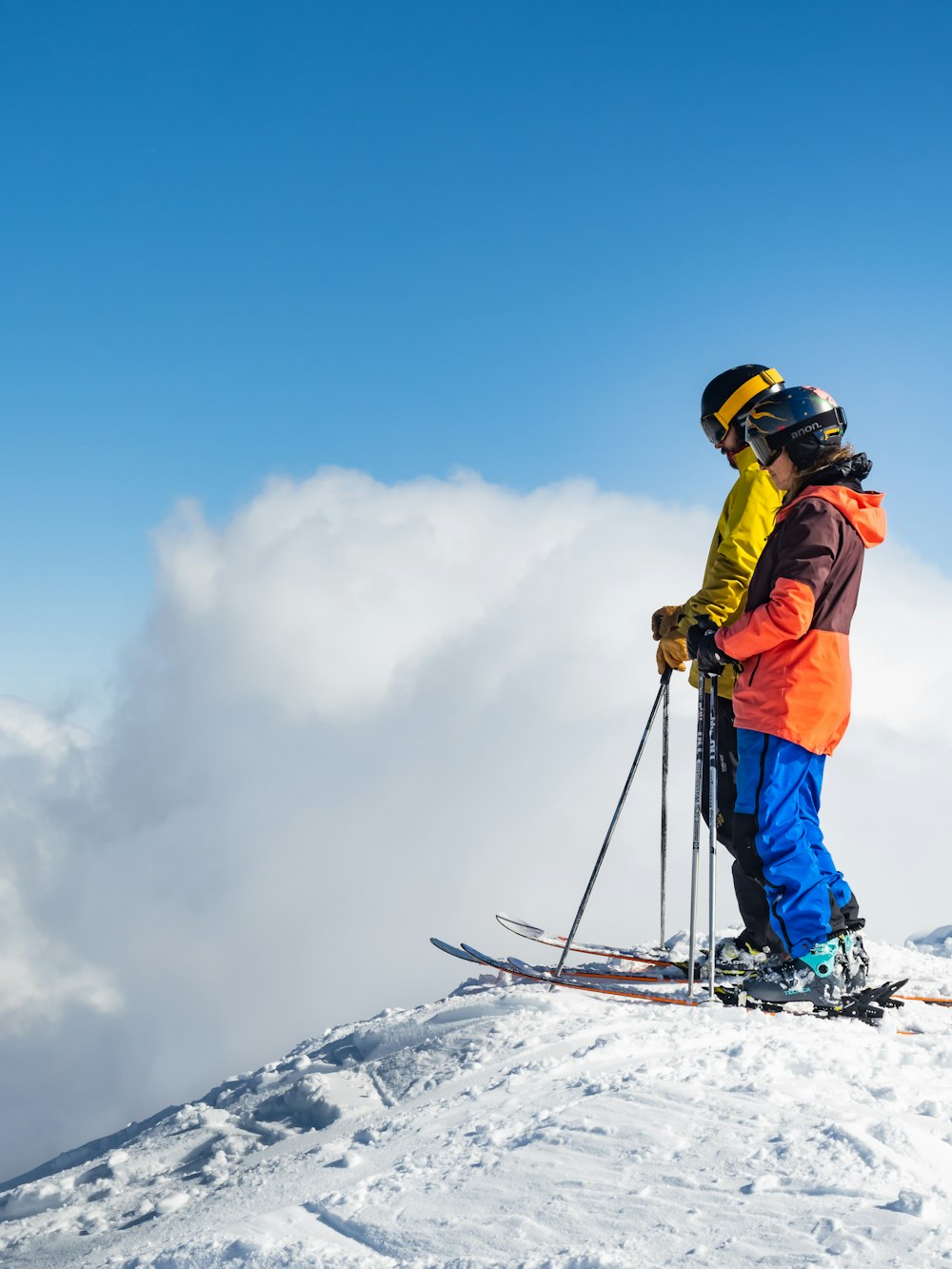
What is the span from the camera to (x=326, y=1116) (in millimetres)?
4418

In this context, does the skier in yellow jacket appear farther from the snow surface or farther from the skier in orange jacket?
the snow surface

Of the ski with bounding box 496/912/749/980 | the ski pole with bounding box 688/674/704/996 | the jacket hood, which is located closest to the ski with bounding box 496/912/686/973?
the ski with bounding box 496/912/749/980

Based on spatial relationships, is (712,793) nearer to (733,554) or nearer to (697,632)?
(697,632)

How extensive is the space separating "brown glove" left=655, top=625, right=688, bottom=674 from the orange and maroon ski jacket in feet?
2.83

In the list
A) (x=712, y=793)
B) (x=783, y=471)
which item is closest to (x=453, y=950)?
(x=712, y=793)

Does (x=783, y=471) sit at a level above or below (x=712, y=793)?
above

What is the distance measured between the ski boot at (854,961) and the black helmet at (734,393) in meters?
2.74

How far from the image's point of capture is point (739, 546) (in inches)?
217

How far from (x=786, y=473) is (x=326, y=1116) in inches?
147

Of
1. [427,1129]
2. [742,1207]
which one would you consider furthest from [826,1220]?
[427,1129]

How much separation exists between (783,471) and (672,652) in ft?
4.21

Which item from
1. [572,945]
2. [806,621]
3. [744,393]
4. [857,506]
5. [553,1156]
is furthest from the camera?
[572,945]

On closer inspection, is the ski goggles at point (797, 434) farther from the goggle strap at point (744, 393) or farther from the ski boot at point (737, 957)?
the ski boot at point (737, 957)

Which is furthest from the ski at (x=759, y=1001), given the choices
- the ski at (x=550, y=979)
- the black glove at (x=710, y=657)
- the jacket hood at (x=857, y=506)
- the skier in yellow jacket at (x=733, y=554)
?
the jacket hood at (x=857, y=506)
